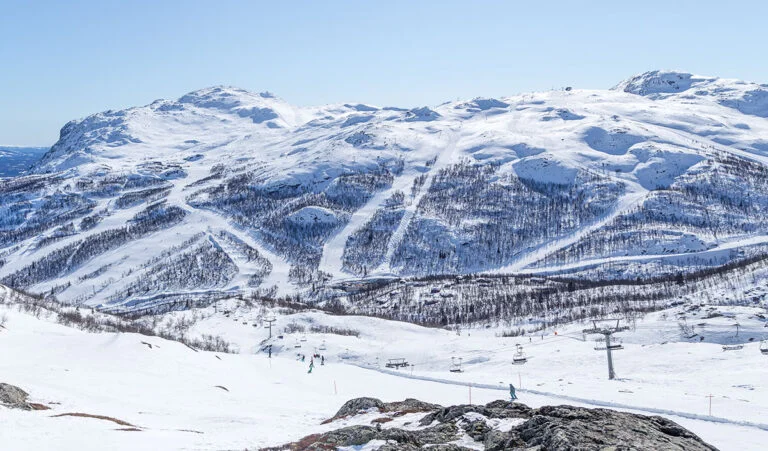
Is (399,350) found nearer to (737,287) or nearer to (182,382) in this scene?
(182,382)

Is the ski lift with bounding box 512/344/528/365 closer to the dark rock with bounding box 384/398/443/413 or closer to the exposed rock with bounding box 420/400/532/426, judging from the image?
the dark rock with bounding box 384/398/443/413

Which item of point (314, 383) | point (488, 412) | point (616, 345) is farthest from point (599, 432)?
point (616, 345)

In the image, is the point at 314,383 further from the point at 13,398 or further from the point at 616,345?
the point at 616,345

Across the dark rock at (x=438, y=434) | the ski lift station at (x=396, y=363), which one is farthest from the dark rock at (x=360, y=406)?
the ski lift station at (x=396, y=363)

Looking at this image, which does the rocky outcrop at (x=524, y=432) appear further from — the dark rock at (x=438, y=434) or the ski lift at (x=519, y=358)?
the ski lift at (x=519, y=358)

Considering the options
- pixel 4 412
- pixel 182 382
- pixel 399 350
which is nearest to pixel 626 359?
pixel 399 350
